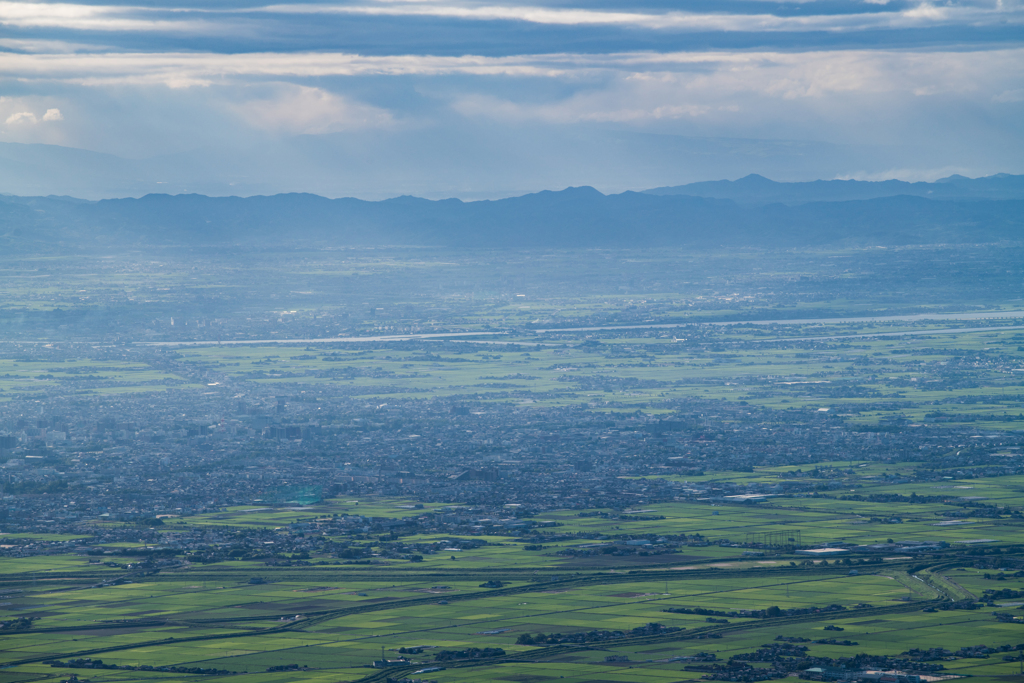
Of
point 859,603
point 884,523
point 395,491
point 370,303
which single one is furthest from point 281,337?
point 859,603

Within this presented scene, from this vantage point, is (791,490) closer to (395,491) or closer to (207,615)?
(395,491)

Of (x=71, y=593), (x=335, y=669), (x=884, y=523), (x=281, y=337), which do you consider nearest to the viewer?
(x=335, y=669)

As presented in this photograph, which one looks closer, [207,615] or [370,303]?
[207,615]

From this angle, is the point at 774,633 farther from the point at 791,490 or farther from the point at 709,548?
the point at 791,490

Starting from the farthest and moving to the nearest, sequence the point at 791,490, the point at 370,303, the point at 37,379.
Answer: the point at 370,303 < the point at 37,379 < the point at 791,490

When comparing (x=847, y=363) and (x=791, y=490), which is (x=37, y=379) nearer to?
(x=847, y=363)

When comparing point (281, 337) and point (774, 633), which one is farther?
point (281, 337)

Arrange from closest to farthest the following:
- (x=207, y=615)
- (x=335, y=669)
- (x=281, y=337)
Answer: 1. (x=335, y=669)
2. (x=207, y=615)
3. (x=281, y=337)

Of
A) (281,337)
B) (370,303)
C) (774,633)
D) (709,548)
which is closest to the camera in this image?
(774,633)

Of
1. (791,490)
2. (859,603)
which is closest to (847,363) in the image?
(791,490)
